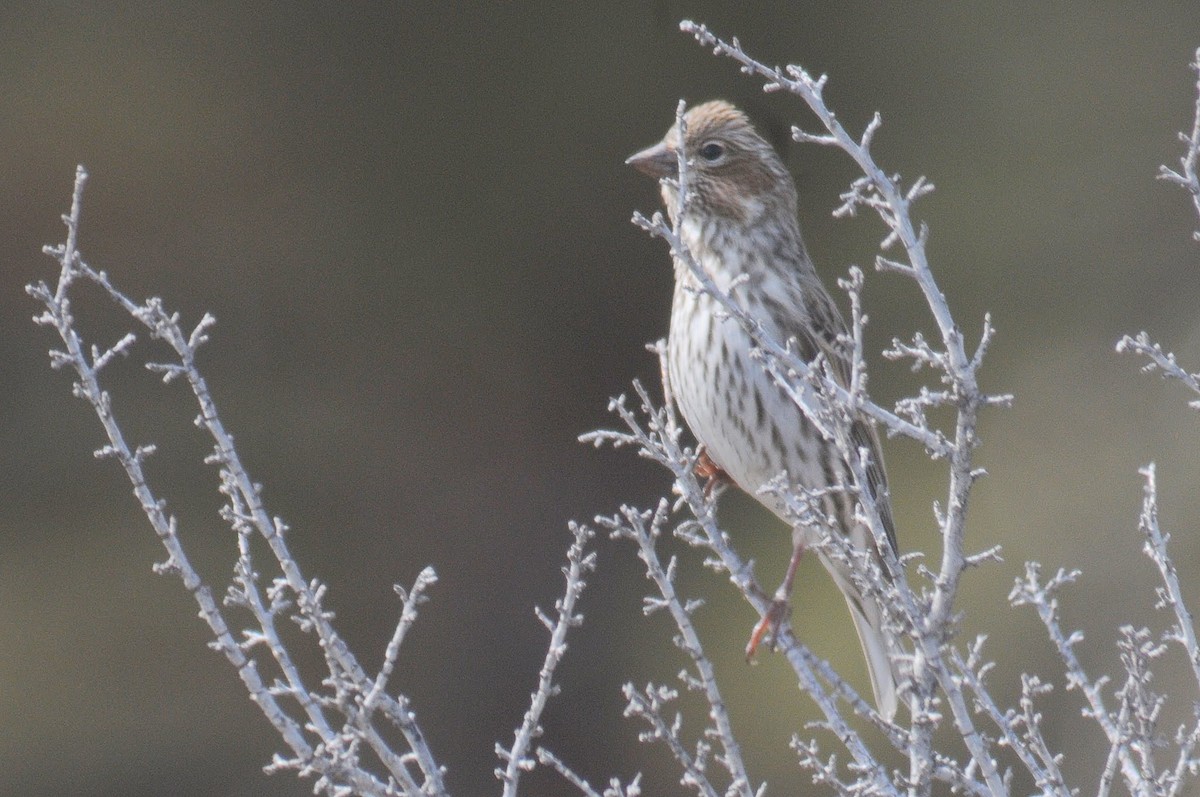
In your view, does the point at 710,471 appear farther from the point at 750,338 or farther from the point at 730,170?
the point at 730,170

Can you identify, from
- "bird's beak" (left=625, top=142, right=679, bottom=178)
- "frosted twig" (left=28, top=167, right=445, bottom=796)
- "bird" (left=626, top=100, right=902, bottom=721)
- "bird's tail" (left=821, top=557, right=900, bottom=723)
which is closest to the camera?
"frosted twig" (left=28, top=167, right=445, bottom=796)

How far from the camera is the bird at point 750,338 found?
4.45m

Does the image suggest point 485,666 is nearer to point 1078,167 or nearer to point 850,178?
point 850,178

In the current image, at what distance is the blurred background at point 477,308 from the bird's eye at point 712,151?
3.17 metres

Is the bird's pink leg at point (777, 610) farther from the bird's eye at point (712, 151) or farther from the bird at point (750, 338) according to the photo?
the bird's eye at point (712, 151)

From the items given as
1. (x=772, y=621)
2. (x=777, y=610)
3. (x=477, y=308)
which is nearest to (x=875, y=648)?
(x=777, y=610)

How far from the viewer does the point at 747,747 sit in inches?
316

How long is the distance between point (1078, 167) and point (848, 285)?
6430 mm

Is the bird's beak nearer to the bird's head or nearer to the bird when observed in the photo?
the bird

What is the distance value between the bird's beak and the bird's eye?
0.80 ft

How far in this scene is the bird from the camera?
14.6 ft

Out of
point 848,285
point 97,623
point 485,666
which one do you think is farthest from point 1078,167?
point 848,285

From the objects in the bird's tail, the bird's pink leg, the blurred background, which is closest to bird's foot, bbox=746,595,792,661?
the bird's pink leg

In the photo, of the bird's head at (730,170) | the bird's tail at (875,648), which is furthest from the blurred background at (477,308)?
the bird's head at (730,170)
